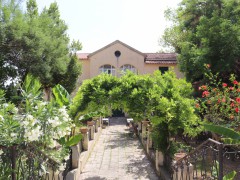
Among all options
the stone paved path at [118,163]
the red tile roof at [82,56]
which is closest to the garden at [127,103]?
the stone paved path at [118,163]

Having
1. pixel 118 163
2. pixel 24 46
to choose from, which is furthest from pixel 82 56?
pixel 118 163

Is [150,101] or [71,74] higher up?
[71,74]

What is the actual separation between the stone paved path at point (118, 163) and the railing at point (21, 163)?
14.3 ft

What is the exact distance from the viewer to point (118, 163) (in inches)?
465

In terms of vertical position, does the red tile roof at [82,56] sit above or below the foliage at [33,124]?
above

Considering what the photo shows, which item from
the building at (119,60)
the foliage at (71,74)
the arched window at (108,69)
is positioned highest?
the building at (119,60)

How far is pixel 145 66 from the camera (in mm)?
33375

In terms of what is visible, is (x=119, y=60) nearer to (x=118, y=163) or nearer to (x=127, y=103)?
(x=118, y=163)

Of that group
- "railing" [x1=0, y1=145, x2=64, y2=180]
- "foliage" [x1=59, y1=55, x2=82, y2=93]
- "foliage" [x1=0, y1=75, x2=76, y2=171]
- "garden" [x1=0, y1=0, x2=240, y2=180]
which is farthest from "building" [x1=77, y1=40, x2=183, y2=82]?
"railing" [x1=0, y1=145, x2=64, y2=180]

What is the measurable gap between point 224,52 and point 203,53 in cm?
102

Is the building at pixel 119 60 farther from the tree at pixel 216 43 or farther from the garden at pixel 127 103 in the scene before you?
the tree at pixel 216 43

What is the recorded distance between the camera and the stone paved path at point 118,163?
9.87 meters

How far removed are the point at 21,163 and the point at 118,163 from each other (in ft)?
23.3

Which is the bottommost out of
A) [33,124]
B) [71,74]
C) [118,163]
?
[118,163]
